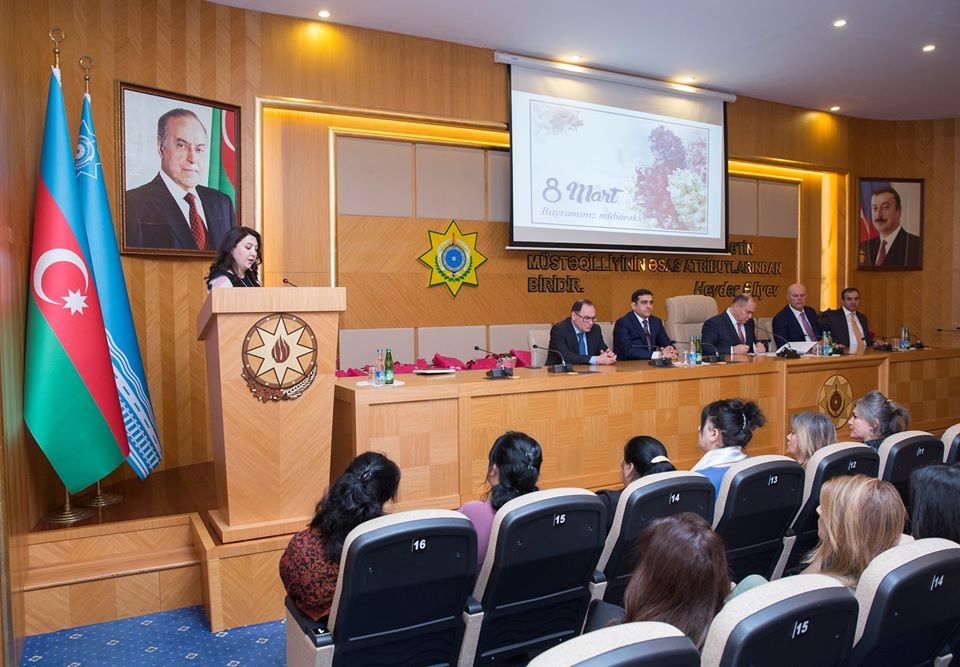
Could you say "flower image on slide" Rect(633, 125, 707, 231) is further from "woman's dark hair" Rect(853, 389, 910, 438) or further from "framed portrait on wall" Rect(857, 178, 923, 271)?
"woman's dark hair" Rect(853, 389, 910, 438)

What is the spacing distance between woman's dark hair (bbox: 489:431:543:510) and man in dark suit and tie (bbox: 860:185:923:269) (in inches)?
329

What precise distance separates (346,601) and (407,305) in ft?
15.8

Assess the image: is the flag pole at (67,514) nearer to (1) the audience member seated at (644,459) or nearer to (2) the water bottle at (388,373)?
(2) the water bottle at (388,373)

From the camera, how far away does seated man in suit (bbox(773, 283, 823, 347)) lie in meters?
6.95

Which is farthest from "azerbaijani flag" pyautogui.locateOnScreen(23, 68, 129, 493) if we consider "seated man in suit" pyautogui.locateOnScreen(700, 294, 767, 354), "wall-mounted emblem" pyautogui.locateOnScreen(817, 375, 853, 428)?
"wall-mounted emblem" pyautogui.locateOnScreen(817, 375, 853, 428)

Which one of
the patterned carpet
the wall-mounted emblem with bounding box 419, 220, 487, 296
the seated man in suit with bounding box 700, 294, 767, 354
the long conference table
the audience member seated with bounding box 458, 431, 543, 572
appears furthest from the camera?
the wall-mounted emblem with bounding box 419, 220, 487, 296

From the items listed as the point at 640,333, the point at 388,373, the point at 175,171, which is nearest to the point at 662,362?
the point at 640,333

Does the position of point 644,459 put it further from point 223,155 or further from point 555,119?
point 555,119

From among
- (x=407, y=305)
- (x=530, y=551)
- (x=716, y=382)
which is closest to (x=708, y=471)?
(x=530, y=551)

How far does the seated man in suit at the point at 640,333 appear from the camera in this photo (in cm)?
584

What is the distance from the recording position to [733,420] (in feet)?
9.11

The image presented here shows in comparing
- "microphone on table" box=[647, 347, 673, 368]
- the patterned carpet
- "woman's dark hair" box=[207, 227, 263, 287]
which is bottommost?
the patterned carpet

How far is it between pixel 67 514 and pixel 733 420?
3.14 metres

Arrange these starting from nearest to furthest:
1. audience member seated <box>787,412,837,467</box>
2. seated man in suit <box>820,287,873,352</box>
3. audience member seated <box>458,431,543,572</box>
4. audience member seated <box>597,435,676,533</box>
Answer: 1. audience member seated <box>458,431,543,572</box>
2. audience member seated <box>597,435,676,533</box>
3. audience member seated <box>787,412,837,467</box>
4. seated man in suit <box>820,287,873,352</box>
